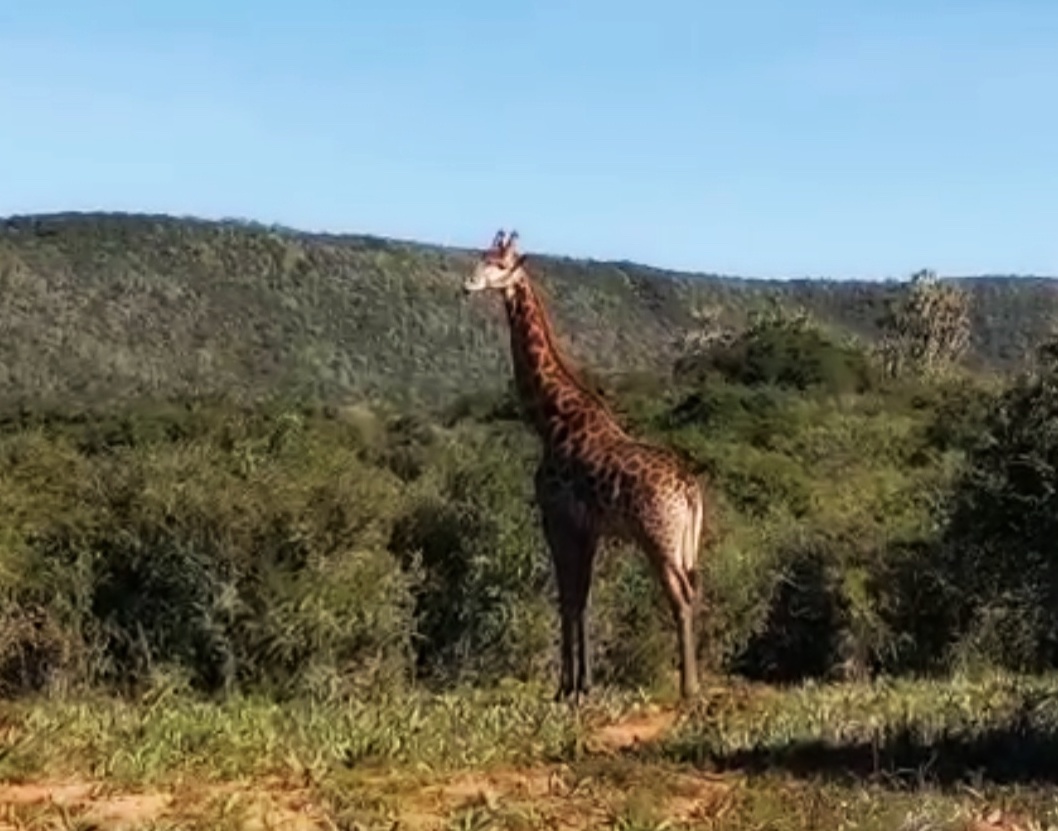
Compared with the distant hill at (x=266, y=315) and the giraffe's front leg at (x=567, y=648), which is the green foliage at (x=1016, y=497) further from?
the distant hill at (x=266, y=315)

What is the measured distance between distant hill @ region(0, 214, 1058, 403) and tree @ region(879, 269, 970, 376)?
1967mm

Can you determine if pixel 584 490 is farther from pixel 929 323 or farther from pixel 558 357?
pixel 929 323

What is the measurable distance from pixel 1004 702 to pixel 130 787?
5.36 metres

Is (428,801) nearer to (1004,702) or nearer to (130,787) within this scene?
(130,787)

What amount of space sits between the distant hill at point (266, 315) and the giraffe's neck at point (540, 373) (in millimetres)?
38930

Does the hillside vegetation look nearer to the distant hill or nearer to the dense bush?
the dense bush

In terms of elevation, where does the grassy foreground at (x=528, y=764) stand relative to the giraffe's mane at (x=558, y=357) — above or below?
below

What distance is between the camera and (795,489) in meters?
28.3

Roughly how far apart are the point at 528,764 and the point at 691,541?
3.33 m

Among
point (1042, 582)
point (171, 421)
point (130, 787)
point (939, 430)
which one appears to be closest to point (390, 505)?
point (1042, 582)

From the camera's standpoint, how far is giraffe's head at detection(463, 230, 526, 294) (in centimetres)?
1419

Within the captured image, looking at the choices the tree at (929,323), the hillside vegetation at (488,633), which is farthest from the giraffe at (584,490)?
the tree at (929,323)

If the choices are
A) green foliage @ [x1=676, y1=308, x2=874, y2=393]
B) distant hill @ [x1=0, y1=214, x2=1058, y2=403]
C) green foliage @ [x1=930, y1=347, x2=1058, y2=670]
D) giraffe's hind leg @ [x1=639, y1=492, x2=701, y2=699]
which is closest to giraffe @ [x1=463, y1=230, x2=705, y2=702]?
giraffe's hind leg @ [x1=639, y1=492, x2=701, y2=699]

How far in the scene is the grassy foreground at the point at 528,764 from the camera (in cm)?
923
